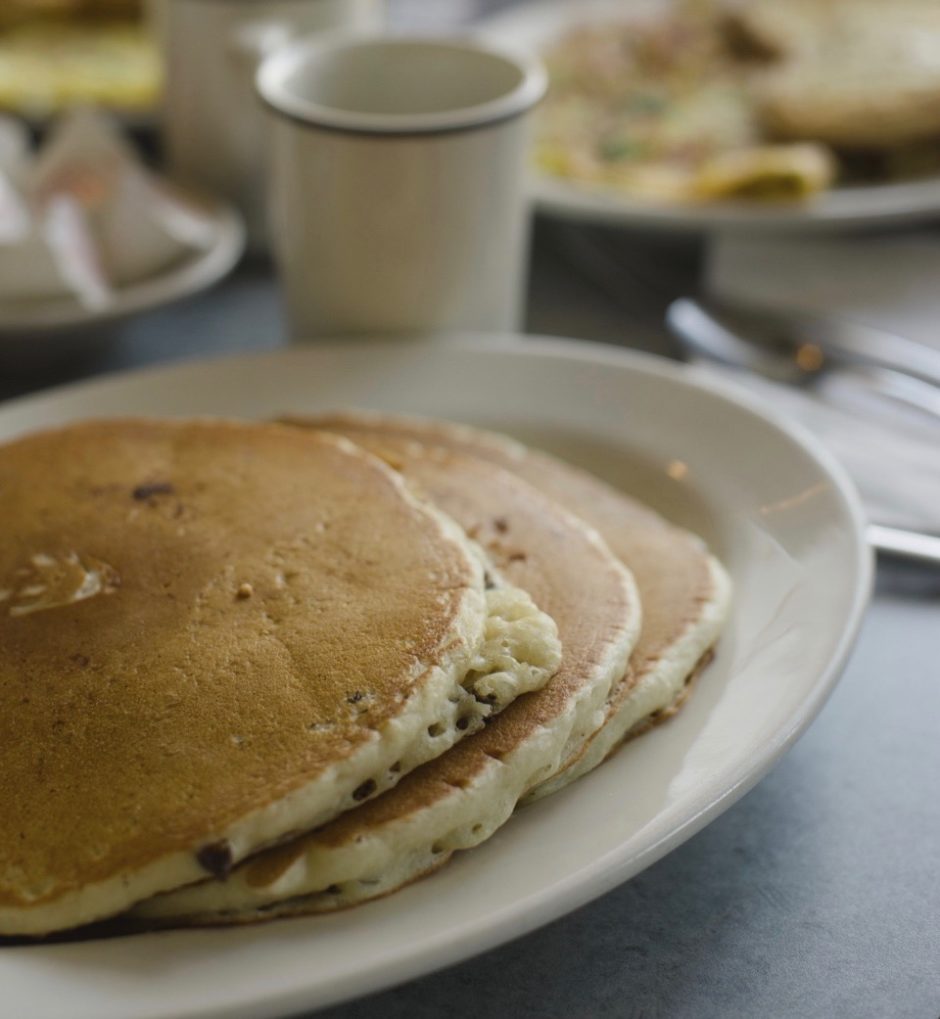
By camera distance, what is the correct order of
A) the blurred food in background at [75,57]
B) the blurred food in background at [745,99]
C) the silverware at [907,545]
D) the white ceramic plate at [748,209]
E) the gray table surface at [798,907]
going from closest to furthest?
the gray table surface at [798,907]
the silverware at [907,545]
the white ceramic plate at [748,209]
the blurred food in background at [745,99]
the blurred food in background at [75,57]

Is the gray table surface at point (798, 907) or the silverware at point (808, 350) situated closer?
the gray table surface at point (798, 907)

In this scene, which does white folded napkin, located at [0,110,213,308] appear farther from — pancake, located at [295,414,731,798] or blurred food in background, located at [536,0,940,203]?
blurred food in background, located at [536,0,940,203]

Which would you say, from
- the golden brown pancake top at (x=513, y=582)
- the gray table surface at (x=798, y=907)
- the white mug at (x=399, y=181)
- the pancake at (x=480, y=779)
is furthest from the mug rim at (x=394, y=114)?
the gray table surface at (x=798, y=907)

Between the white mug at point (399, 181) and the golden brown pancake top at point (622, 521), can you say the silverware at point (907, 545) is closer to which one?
the golden brown pancake top at point (622, 521)

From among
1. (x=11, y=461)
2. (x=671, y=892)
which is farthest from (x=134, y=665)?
(x=671, y=892)

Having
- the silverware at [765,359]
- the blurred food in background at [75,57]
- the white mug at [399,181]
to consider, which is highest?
the white mug at [399,181]

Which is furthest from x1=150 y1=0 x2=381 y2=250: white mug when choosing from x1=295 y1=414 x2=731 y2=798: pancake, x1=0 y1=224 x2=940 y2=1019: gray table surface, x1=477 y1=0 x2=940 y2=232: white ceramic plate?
x1=0 y1=224 x2=940 y2=1019: gray table surface

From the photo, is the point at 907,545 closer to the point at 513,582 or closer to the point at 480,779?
the point at 513,582
